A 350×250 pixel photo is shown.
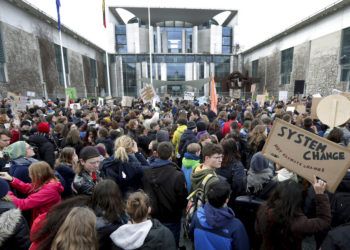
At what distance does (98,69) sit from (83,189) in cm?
4473

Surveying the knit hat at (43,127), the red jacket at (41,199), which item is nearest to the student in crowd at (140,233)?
the red jacket at (41,199)

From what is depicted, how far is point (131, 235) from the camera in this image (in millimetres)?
1898

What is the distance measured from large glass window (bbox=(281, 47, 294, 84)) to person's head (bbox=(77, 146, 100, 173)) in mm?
31394

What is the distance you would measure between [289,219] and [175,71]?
4671cm

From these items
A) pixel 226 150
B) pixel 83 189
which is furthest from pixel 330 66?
pixel 83 189

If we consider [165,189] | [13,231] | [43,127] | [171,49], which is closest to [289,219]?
[165,189]

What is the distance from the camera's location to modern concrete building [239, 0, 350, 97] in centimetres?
2046

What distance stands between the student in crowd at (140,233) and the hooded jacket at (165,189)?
38.9 inches

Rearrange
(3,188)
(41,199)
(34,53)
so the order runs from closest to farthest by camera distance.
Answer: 1. (3,188)
2. (41,199)
3. (34,53)

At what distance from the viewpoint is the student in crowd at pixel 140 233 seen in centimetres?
189

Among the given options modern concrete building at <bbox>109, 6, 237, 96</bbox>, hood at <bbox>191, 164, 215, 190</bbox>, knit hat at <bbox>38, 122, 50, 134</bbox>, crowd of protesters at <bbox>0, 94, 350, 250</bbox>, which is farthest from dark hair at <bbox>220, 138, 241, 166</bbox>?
modern concrete building at <bbox>109, 6, 237, 96</bbox>

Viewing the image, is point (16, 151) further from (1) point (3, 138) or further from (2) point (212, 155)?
(2) point (212, 155)

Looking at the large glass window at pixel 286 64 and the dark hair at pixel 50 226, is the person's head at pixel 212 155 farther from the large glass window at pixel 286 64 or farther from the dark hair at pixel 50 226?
the large glass window at pixel 286 64

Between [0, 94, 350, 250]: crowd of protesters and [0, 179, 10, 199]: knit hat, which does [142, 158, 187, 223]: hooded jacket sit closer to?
[0, 94, 350, 250]: crowd of protesters
